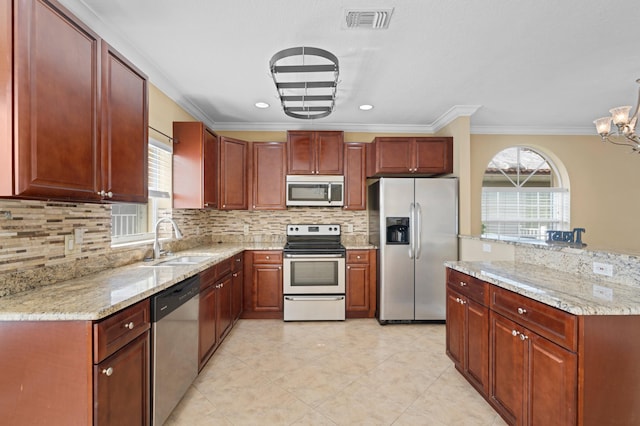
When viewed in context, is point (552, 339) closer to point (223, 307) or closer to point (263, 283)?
point (223, 307)

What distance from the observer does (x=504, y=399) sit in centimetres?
175

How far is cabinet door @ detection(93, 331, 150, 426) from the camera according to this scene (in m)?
1.23

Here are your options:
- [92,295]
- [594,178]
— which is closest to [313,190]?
[92,295]

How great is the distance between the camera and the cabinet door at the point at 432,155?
3744mm

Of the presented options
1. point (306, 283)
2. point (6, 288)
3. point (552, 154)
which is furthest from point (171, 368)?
point (552, 154)

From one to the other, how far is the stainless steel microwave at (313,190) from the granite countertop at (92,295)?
1.92 meters

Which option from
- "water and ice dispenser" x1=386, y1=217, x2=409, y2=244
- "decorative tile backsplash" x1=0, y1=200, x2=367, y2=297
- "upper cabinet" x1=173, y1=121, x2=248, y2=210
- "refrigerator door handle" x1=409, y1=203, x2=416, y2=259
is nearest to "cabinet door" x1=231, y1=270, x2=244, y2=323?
"decorative tile backsplash" x1=0, y1=200, x2=367, y2=297

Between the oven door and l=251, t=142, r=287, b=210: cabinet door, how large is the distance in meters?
0.80

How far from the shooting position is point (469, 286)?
2117 mm

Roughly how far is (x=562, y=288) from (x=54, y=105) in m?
2.64

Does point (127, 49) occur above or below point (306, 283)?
above

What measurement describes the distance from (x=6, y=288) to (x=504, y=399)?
2.71 m

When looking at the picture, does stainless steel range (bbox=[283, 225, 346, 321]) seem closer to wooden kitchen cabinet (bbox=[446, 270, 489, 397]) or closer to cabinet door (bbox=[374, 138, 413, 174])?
cabinet door (bbox=[374, 138, 413, 174])

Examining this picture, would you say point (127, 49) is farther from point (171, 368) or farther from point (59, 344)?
point (171, 368)
